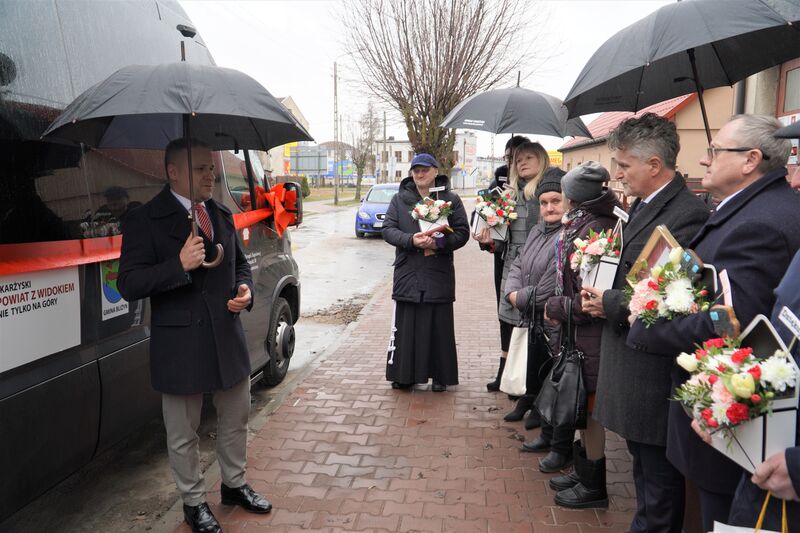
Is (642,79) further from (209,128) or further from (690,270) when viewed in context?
(209,128)

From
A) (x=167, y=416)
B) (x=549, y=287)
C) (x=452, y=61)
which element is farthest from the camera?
(x=452, y=61)

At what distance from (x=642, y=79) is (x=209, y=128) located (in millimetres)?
2851

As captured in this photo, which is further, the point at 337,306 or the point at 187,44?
the point at 337,306

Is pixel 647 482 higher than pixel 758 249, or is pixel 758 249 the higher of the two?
pixel 758 249

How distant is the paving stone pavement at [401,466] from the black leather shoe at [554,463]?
0.06m

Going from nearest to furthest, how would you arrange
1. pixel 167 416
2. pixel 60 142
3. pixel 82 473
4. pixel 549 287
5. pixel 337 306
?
pixel 60 142 < pixel 167 416 < pixel 549 287 < pixel 82 473 < pixel 337 306

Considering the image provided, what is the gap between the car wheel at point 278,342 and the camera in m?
5.54

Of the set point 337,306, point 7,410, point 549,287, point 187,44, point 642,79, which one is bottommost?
point 337,306

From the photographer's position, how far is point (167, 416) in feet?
10.5

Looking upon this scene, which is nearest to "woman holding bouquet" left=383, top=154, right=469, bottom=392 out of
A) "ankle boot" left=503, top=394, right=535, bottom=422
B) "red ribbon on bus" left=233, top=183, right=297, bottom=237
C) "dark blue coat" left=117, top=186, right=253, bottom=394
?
"ankle boot" left=503, top=394, right=535, bottom=422

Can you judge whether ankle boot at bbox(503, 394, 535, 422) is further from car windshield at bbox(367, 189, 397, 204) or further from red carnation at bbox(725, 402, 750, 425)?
car windshield at bbox(367, 189, 397, 204)

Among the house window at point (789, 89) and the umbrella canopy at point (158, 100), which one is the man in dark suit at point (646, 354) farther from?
the house window at point (789, 89)

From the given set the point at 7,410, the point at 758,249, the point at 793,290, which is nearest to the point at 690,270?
the point at 758,249

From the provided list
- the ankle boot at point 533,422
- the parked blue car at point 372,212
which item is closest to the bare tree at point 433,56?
the parked blue car at point 372,212
